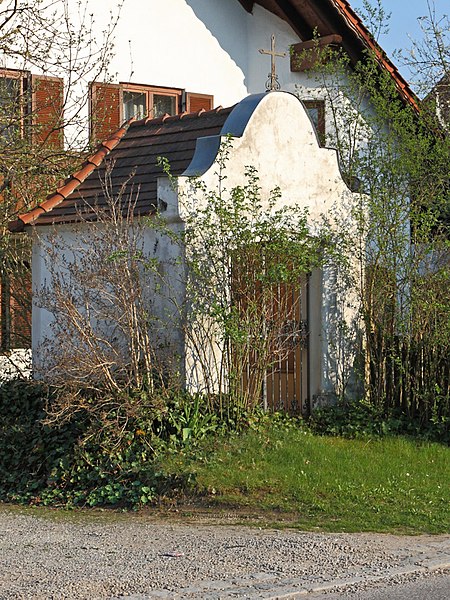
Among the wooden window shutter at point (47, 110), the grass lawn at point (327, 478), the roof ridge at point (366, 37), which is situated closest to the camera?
the grass lawn at point (327, 478)

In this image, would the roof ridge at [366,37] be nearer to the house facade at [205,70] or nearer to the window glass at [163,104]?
the house facade at [205,70]

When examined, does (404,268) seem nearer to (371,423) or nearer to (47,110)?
(371,423)

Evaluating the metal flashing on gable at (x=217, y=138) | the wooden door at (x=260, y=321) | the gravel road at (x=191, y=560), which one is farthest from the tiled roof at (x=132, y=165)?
the gravel road at (x=191, y=560)

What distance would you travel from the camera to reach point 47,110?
57.3 ft

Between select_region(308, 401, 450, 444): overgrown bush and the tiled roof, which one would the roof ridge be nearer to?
the tiled roof

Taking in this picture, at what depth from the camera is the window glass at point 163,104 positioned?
20562 mm

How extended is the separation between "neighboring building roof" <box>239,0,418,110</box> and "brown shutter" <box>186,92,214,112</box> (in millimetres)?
2159

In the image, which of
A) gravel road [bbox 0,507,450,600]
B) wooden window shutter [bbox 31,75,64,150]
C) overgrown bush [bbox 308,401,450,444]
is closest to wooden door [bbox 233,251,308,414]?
overgrown bush [bbox 308,401,450,444]

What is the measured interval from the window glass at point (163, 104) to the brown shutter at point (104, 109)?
1171 millimetres

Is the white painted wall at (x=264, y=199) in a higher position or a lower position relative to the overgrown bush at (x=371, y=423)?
higher

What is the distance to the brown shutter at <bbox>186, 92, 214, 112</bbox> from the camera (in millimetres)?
20683

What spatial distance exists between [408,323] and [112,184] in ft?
13.6

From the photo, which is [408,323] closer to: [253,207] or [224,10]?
[253,207]

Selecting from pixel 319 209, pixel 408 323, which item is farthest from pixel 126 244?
pixel 408 323
